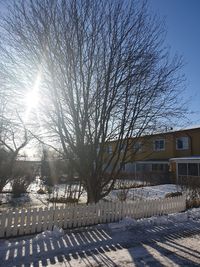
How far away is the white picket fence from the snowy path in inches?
18.2

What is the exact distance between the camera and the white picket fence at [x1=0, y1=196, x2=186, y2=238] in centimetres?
781

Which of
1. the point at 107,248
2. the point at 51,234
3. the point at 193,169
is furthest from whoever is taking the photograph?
the point at 193,169

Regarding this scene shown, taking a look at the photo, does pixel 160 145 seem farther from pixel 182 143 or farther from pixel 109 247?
pixel 109 247

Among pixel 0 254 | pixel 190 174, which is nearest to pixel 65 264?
pixel 0 254

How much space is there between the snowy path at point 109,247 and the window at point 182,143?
21191mm

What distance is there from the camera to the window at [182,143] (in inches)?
1157

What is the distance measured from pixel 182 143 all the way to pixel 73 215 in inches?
910

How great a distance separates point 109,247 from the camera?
275 inches

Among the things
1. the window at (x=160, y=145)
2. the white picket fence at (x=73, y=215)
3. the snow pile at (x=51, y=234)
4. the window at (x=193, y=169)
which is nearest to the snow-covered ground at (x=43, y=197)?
the white picket fence at (x=73, y=215)

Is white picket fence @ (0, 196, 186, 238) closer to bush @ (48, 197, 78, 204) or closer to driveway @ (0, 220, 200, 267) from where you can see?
driveway @ (0, 220, 200, 267)

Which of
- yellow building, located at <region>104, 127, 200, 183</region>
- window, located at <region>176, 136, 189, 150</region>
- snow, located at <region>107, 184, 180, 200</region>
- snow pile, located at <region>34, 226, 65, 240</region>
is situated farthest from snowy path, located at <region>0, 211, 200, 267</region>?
window, located at <region>176, 136, 189, 150</region>

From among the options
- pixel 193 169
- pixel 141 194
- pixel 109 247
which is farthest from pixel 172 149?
pixel 109 247

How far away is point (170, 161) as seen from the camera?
28.8 metres

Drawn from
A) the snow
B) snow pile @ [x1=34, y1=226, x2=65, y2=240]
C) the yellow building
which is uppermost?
the yellow building
